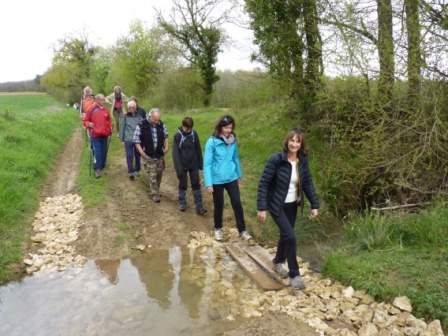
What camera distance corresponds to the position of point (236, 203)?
765 centimetres

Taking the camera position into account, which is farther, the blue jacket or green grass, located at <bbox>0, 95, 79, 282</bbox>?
green grass, located at <bbox>0, 95, 79, 282</bbox>

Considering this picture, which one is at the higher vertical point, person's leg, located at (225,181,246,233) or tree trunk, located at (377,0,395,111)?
tree trunk, located at (377,0,395,111)

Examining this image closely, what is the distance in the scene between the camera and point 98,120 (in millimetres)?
11000

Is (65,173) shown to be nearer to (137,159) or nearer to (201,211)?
(137,159)

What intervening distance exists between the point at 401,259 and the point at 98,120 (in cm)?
780

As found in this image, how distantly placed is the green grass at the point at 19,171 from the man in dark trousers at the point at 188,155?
10.2ft

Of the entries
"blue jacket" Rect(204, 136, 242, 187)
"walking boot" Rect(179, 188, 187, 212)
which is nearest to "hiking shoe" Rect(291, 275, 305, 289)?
"blue jacket" Rect(204, 136, 242, 187)

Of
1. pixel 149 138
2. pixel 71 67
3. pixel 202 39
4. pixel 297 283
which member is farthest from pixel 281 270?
pixel 71 67

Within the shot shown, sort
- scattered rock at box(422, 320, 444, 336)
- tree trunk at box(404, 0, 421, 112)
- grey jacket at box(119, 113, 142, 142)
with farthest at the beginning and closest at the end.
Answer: grey jacket at box(119, 113, 142, 142)
tree trunk at box(404, 0, 421, 112)
scattered rock at box(422, 320, 444, 336)

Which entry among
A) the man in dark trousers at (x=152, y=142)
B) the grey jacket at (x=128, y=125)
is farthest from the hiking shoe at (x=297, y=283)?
the grey jacket at (x=128, y=125)

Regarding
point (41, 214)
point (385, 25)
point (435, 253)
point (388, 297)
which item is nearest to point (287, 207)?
point (388, 297)

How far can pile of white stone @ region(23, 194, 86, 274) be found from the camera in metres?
7.16

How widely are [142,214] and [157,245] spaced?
54.5 inches

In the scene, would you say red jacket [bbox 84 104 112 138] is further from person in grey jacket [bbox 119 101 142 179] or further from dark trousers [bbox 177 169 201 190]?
dark trousers [bbox 177 169 201 190]
